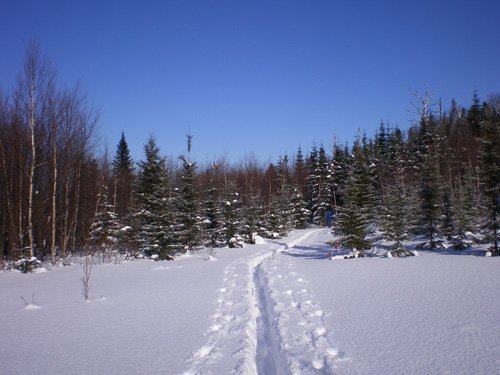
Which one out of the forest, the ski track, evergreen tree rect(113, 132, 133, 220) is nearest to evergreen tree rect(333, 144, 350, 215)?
the forest

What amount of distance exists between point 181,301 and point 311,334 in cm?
384

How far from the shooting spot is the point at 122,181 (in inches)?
1417

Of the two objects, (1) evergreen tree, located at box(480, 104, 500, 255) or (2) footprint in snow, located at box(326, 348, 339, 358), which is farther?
(1) evergreen tree, located at box(480, 104, 500, 255)

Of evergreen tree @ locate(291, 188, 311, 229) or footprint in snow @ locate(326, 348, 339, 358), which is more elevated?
evergreen tree @ locate(291, 188, 311, 229)

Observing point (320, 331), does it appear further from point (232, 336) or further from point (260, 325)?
point (232, 336)

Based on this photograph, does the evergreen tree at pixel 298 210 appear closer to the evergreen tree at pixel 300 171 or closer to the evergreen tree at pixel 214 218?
the evergreen tree at pixel 300 171

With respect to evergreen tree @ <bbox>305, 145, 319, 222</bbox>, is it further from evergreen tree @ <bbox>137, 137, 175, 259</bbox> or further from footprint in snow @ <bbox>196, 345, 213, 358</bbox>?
footprint in snow @ <bbox>196, 345, 213, 358</bbox>

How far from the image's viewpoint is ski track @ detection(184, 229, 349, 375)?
433cm

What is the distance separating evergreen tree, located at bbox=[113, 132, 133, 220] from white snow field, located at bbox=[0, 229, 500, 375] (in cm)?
1697

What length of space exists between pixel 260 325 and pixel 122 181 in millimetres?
33863

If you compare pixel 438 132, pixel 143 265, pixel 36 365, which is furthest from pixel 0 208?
pixel 438 132

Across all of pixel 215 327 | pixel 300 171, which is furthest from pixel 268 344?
pixel 300 171

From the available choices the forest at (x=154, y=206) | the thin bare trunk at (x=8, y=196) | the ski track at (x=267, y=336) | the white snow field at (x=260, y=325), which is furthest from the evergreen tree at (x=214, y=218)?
the ski track at (x=267, y=336)

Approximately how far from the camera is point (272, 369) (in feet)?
14.7
